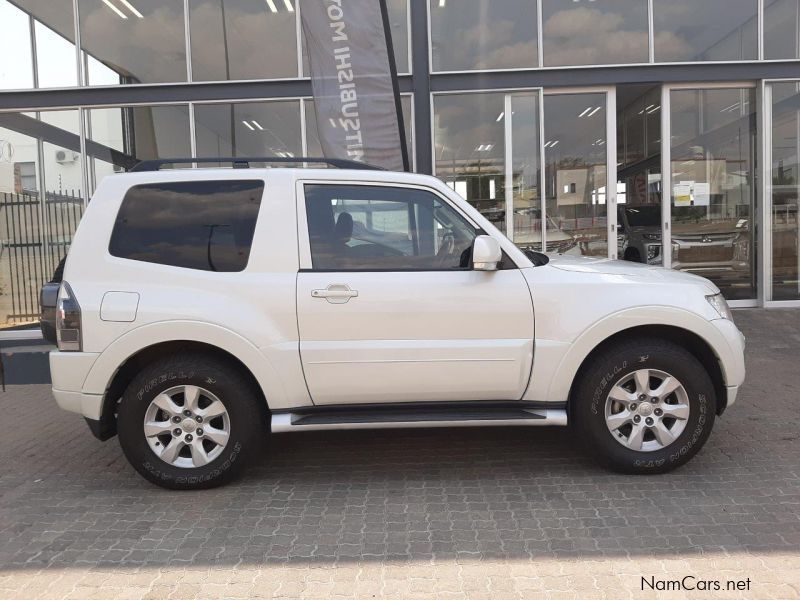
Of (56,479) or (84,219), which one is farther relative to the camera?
(56,479)

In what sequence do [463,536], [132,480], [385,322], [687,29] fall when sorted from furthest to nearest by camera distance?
[687,29], [132,480], [385,322], [463,536]

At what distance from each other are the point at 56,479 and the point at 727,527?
4189 mm

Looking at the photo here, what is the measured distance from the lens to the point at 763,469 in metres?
4.32

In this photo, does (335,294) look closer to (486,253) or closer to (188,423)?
(486,253)

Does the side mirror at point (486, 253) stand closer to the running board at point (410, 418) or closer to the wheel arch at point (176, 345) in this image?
the running board at point (410, 418)

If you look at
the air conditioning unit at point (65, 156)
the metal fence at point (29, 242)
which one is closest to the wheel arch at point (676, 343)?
the metal fence at point (29, 242)

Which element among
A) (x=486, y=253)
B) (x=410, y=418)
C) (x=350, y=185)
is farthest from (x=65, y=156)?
(x=486, y=253)

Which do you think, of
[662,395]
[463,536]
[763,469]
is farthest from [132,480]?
[763,469]

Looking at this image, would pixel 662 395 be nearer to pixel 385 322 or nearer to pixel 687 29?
pixel 385 322

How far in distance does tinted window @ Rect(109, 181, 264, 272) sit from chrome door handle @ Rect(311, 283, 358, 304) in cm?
51

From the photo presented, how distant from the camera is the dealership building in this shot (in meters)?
9.72

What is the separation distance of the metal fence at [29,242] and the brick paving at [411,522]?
18.8 ft

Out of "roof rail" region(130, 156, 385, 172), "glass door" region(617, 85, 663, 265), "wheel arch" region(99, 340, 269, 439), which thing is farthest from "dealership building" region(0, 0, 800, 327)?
"wheel arch" region(99, 340, 269, 439)

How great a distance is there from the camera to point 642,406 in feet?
13.7
